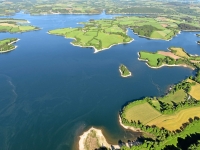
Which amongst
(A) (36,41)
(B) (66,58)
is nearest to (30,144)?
(B) (66,58)

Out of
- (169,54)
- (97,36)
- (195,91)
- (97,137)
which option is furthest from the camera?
(97,36)

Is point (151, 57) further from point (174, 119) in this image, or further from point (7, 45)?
point (7, 45)

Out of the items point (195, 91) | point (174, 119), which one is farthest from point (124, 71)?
point (174, 119)

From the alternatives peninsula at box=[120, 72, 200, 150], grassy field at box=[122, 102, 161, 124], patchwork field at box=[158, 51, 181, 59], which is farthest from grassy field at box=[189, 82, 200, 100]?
patchwork field at box=[158, 51, 181, 59]

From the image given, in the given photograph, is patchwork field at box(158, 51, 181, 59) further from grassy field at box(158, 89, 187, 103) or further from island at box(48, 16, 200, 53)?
grassy field at box(158, 89, 187, 103)

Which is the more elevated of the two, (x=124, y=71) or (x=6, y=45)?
(x=124, y=71)

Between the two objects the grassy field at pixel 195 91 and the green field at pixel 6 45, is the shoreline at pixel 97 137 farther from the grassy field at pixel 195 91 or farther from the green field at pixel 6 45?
the green field at pixel 6 45
